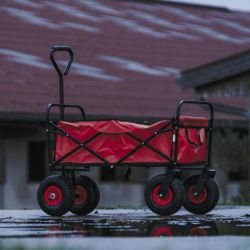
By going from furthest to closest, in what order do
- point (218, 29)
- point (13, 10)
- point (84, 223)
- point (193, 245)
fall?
point (218, 29) < point (13, 10) < point (84, 223) < point (193, 245)

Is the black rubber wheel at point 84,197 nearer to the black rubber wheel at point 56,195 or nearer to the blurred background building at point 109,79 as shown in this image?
the black rubber wheel at point 56,195

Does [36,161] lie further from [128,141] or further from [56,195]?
[128,141]

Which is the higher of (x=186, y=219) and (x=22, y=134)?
(x=22, y=134)

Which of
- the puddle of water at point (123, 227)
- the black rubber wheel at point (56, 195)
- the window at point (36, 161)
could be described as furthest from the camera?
the window at point (36, 161)

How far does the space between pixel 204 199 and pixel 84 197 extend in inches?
57.4

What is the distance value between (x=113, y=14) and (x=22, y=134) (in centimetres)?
748

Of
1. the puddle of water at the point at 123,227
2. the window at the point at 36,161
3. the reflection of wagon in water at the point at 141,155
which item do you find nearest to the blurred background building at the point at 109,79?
the window at the point at 36,161

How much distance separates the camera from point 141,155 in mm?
10320

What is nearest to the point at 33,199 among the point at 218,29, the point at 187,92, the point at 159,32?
the point at 187,92

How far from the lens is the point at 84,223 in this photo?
9266 millimetres

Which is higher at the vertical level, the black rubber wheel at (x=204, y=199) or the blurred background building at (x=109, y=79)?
the blurred background building at (x=109, y=79)

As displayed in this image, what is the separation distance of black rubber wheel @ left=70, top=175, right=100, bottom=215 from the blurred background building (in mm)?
7290

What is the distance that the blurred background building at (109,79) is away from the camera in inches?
790

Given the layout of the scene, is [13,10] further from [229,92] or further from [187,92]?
[229,92]
